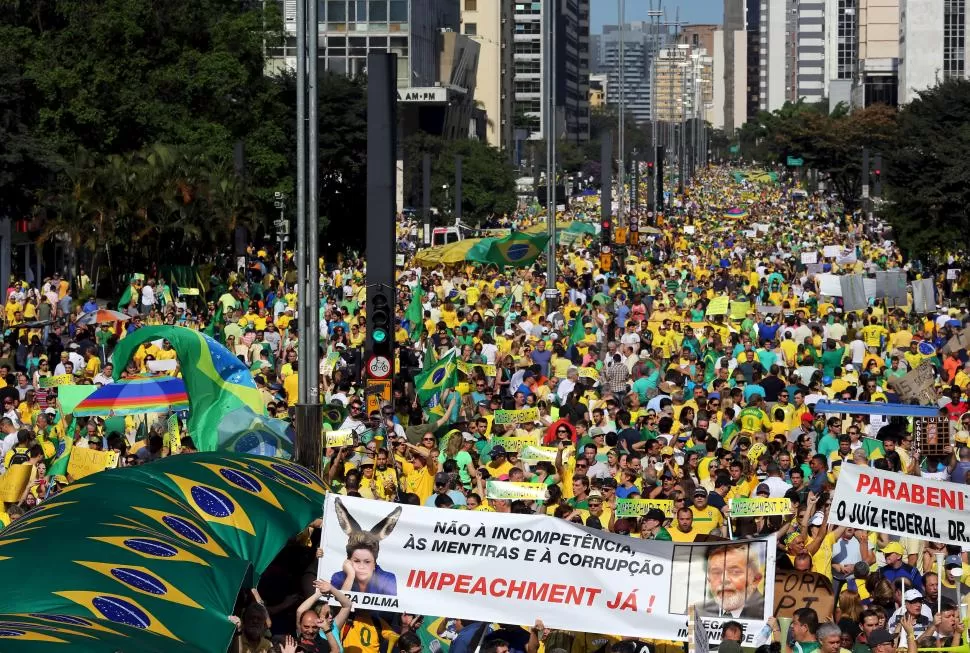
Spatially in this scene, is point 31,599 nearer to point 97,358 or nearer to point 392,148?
Answer: point 392,148

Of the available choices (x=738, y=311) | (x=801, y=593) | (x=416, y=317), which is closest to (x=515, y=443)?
(x=801, y=593)

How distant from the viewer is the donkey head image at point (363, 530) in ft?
35.7

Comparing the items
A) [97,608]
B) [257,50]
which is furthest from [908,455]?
[257,50]

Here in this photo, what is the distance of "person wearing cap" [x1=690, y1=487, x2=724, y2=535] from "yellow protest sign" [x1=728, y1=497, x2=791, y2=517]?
0.57 ft

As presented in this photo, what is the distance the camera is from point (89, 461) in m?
15.4

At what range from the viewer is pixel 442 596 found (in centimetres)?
1069

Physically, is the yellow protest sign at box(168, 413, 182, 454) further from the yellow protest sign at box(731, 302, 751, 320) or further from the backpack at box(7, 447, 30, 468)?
the yellow protest sign at box(731, 302, 751, 320)

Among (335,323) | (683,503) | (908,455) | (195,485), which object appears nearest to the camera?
(195,485)

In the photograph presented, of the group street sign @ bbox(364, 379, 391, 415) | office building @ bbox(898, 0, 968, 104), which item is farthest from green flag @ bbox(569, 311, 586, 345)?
office building @ bbox(898, 0, 968, 104)

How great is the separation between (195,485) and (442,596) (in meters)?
1.89

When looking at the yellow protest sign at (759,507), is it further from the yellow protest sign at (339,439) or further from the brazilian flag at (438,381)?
the brazilian flag at (438,381)

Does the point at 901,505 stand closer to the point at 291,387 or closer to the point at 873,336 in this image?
the point at 291,387

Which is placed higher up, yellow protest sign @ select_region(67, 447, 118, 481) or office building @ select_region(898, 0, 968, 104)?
office building @ select_region(898, 0, 968, 104)

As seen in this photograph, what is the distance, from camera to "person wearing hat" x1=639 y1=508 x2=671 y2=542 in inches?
467
